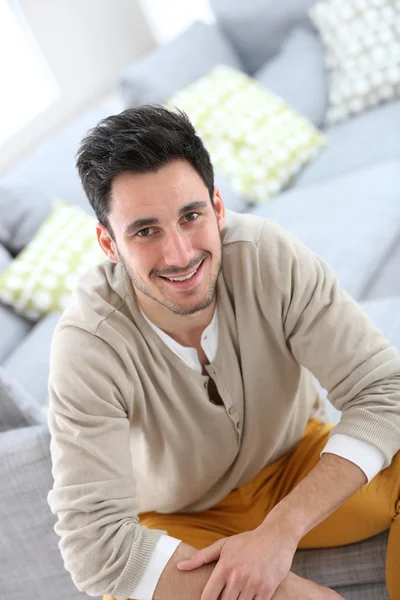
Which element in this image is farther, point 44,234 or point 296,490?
point 44,234

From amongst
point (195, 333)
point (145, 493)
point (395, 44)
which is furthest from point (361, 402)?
point (395, 44)

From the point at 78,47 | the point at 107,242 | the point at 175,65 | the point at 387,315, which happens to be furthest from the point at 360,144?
the point at 107,242

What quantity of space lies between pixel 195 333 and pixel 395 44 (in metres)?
2.19

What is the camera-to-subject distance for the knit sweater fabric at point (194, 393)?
1.26m

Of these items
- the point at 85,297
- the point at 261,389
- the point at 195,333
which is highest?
the point at 85,297

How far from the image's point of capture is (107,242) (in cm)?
142

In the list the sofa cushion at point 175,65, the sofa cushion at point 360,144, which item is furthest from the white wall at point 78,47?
the sofa cushion at point 360,144

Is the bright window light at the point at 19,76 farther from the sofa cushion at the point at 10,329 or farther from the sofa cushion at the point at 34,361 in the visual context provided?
the sofa cushion at the point at 34,361

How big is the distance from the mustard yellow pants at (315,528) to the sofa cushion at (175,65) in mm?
1827

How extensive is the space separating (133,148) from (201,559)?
0.68 m

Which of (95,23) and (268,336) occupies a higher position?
(95,23)

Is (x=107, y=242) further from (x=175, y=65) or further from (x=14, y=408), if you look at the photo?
(x=175, y=65)

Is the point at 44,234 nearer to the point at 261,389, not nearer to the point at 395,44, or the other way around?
the point at 261,389

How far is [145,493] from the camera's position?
4.96 feet
